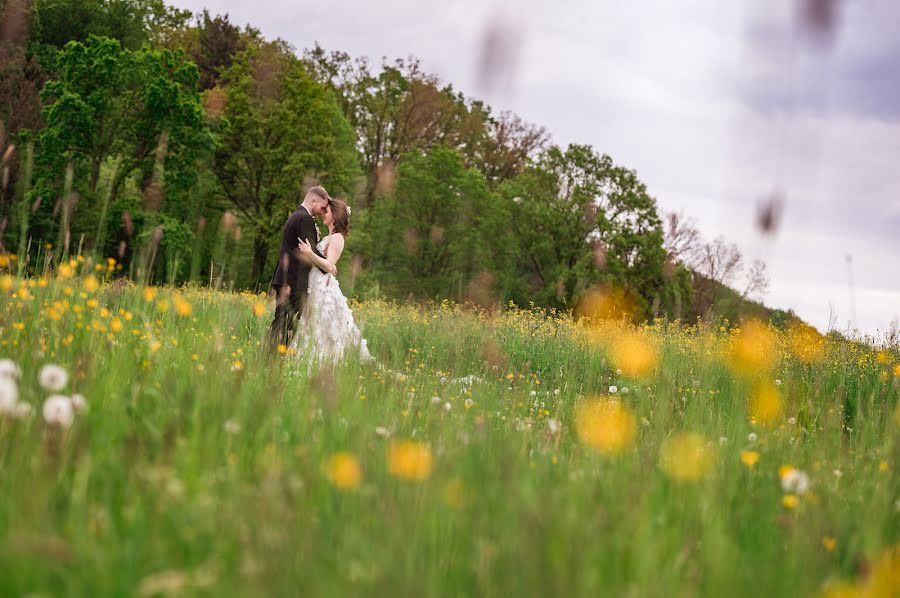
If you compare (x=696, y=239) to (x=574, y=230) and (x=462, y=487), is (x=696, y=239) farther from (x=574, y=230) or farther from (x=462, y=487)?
(x=462, y=487)

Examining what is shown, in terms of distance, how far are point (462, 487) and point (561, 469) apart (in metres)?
0.77

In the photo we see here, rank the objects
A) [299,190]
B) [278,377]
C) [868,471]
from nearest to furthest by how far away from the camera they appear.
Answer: [868,471] < [278,377] < [299,190]

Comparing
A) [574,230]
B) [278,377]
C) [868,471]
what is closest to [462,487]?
[278,377]

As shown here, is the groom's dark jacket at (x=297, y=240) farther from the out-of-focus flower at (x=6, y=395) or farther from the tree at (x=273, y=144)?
the tree at (x=273, y=144)

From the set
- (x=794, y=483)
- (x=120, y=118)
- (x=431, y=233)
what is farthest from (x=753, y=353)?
(x=120, y=118)

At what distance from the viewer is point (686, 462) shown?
2453mm

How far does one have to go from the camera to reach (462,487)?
A: 2191 mm

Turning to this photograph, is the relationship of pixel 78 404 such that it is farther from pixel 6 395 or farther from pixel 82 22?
pixel 82 22

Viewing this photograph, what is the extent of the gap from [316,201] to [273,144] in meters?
21.8

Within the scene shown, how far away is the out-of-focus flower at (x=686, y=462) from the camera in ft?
7.94

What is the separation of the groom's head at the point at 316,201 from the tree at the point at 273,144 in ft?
65.0

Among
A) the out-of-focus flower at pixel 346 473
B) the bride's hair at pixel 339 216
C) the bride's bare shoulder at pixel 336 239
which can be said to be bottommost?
the out-of-focus flower at pixel 346 473

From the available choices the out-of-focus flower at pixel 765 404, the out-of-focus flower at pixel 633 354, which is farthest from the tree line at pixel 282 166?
the out-of-focus flower at pixel 765 404

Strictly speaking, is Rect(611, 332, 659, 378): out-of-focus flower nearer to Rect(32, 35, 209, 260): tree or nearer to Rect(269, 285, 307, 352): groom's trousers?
Rect(269, 285, 307, 352): groom's trousers
